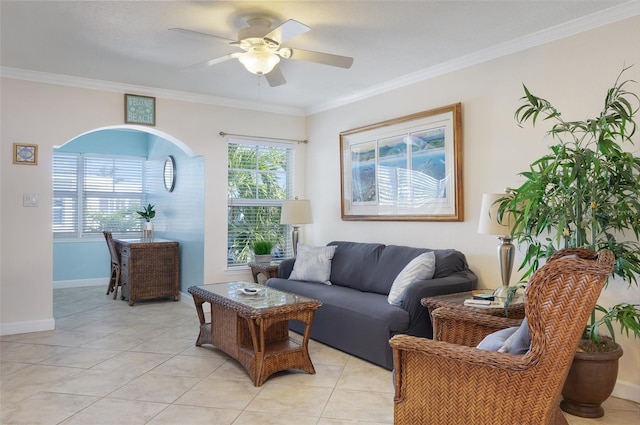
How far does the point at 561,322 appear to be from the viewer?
5.23 feet

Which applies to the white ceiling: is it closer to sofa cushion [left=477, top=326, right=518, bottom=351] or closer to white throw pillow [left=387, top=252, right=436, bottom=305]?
white throw pillow [left=387, top=252, right=436, bottom=305]

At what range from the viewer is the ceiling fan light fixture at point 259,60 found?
9.96ft

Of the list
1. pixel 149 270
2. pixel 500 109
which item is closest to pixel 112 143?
pixel 149 270

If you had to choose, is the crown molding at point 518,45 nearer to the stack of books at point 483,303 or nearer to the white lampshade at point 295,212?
the white lampshade at point 295,212

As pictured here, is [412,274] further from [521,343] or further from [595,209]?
[521,343]

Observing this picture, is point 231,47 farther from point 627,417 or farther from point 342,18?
point 627,417

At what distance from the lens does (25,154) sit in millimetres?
4301

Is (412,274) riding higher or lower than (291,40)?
lower

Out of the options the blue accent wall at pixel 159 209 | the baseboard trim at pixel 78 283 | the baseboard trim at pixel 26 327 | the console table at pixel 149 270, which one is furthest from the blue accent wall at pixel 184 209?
the baseboard trim at pixel 26 327

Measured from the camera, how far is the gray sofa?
331cm

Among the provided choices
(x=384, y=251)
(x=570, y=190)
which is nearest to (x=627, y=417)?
(x=570, y=190)

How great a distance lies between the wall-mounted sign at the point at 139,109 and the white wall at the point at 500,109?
213 cm

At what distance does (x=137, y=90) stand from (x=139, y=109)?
7.8 inches

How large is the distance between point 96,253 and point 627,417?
692cm
